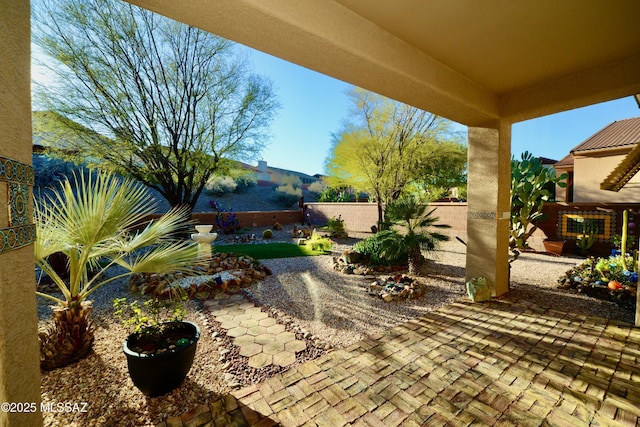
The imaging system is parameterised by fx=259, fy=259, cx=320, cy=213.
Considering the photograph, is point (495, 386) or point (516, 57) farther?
point (516, 57)

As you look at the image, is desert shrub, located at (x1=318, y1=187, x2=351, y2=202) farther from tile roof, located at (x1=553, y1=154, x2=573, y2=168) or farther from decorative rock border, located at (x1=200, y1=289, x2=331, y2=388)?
decorative rock border, located at (x1=200, y1=289, x2=331, y2=388)

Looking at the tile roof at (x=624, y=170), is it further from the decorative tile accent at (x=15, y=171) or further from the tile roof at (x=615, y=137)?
the tile roof at (x=615, y=137)

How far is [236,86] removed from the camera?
830 centimetres

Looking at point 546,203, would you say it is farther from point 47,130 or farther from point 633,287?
point 47,130

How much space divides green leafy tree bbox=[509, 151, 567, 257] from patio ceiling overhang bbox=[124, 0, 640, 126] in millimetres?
5018

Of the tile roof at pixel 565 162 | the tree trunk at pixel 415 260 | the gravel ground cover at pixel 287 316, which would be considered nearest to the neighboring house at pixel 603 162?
the tile roof at pixel 565 162

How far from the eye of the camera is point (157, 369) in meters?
1.90

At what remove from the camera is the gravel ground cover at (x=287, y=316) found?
1922mm

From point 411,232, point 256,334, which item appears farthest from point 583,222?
point 256,334

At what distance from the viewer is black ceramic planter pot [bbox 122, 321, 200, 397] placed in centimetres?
188

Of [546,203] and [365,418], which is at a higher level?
[546,203]

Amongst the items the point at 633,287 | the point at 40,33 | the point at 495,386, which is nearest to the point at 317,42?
the point at 495,386

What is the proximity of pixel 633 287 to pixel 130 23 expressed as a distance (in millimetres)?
11847

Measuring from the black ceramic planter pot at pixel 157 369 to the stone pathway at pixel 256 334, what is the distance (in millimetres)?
652
